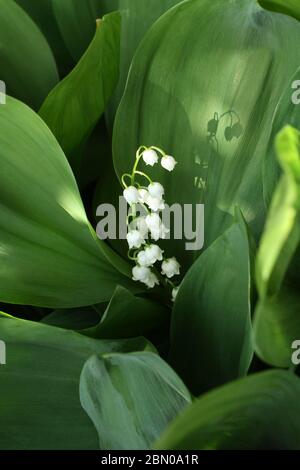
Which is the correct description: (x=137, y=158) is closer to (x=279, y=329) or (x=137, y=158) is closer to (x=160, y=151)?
(x=160, y=151)

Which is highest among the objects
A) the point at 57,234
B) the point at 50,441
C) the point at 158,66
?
the point at 158,66

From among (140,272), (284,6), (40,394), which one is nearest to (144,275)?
(140,272)

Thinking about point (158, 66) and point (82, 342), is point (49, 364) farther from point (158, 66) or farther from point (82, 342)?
point (158, 66)

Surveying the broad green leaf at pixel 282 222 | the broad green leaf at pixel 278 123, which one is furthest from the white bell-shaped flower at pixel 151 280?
the broad green leaf at pixel 282 222

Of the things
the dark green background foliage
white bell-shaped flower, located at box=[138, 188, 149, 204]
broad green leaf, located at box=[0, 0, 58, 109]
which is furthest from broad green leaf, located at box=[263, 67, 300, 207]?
broad green leaf, located at box=[0, 0, 58, 109]

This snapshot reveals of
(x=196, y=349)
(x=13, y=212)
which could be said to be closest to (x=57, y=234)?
(x=13, y=212)

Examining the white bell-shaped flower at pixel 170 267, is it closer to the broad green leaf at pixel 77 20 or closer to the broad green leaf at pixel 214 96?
the broad green leaf at pixel 214 96
